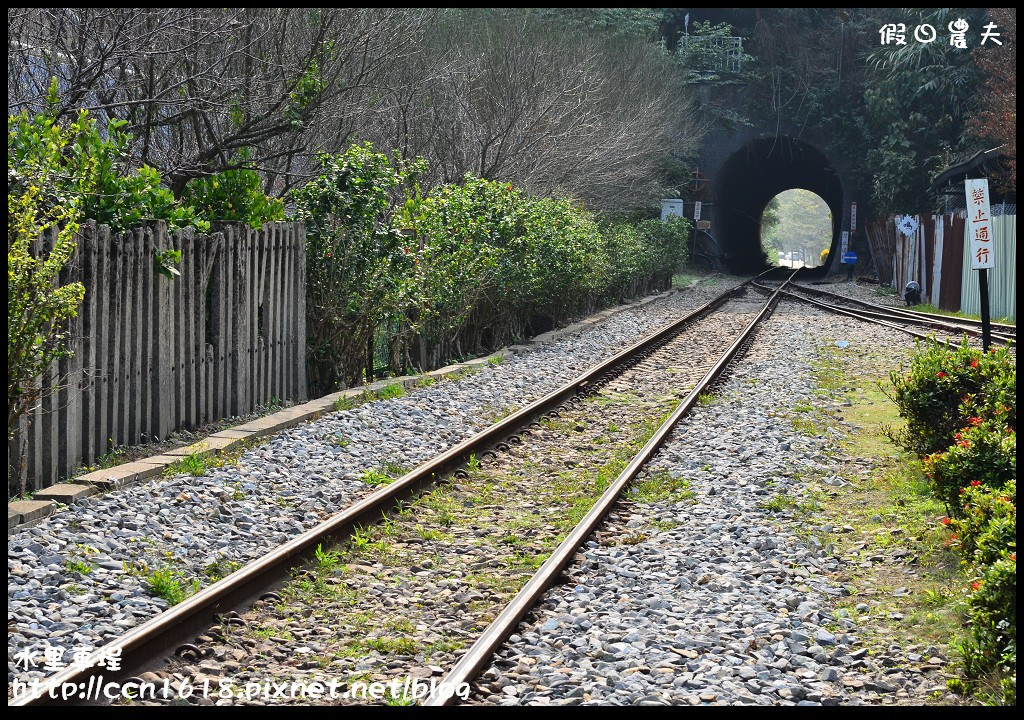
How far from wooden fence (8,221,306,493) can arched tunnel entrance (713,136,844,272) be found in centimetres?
3996

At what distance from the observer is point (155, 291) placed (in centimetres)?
832

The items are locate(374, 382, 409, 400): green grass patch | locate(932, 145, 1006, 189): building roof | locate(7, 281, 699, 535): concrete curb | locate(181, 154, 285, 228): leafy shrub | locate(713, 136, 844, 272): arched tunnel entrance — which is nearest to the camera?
locate(7, 281, 699, 535): concrete curb

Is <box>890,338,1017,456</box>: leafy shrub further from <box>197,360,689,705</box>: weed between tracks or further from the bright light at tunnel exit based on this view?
the bright light at tunnel exit

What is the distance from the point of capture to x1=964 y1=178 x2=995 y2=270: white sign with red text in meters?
9.41

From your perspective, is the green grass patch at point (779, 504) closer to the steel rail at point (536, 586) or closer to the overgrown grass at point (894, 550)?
the overgrown grass at point (894, 550)

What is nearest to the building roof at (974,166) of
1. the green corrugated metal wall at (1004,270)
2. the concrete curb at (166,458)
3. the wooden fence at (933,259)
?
the wooden fence at (933,259)

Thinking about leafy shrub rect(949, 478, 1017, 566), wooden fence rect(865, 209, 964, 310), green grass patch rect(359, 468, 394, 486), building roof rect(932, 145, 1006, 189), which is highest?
building roof rect(932, 145, 1006, 189)

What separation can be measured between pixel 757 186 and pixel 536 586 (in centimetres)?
5311

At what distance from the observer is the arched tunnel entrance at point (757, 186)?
49.0 meters

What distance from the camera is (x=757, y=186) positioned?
5572 cm

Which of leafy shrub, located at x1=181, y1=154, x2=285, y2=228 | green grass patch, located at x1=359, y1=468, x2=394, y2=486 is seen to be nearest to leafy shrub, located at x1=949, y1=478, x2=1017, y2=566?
green grass patch, located at x1=359, y1=468, x2=394, y2=486

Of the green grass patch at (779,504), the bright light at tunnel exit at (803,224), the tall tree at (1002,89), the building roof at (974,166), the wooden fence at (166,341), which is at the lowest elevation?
the green grass patch at (779,504)

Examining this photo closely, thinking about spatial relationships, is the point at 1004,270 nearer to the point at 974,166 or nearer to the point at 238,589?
the point at 974,166

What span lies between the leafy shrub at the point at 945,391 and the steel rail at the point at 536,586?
207cm
